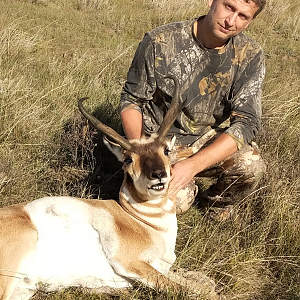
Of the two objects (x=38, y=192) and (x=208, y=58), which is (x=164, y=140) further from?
(x=38, y=192)

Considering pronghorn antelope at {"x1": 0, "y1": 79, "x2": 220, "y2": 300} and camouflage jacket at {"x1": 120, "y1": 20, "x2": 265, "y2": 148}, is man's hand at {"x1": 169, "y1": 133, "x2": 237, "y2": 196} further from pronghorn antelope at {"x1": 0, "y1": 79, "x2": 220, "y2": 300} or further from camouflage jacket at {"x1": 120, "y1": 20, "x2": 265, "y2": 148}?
camouflage jacket at {"x1": 120, "y1": 20, "x2": 265, "y2": 148}

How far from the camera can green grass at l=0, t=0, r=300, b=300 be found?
369cm

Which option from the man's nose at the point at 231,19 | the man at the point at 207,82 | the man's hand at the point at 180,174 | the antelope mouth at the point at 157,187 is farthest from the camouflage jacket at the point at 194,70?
the antelope mouth at the point at 157,187

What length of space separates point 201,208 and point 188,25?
7.24 feet

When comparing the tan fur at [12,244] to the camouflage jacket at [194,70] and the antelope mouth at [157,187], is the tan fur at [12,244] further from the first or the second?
the camouflage jacket at [194,70]

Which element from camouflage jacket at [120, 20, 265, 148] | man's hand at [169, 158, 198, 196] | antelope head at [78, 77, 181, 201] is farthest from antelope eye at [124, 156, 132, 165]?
camouflage jacket at [120, 20, 265, 148]

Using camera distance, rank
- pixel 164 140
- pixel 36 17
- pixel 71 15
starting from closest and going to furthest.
→ pixel 164 140 → pixel 36 17 → pixel 71 15

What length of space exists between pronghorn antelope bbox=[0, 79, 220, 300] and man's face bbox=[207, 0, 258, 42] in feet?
3.43

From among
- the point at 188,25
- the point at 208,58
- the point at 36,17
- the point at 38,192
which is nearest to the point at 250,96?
the point at 208,58

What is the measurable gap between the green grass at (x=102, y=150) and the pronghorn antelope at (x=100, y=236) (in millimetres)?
185

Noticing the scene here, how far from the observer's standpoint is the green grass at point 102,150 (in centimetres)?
369

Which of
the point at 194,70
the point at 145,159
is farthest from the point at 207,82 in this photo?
the point at 145,159

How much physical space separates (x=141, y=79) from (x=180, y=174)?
1.30 m

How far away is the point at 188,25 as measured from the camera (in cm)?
454
